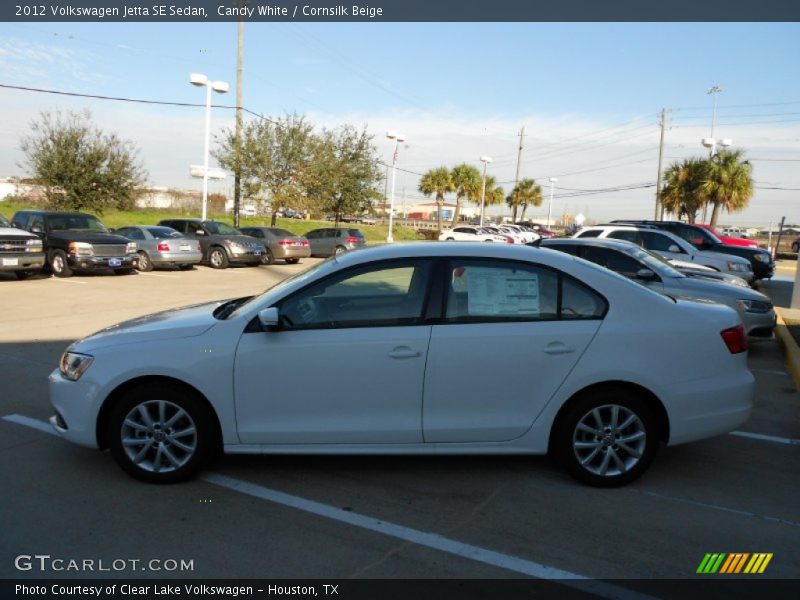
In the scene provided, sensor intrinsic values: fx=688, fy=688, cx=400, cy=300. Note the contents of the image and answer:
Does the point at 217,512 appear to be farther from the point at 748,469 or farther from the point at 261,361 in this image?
the point at 748,469

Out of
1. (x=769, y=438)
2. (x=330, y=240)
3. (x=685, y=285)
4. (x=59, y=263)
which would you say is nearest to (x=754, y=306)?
(x=685, y=285)

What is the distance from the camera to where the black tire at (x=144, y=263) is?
66.5 feet

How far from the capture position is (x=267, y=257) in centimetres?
2469

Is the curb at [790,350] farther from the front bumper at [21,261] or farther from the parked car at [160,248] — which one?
the parked car at [160,248]

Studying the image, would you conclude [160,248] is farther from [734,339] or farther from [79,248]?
[734,339]

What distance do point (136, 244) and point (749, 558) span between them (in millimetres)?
19023

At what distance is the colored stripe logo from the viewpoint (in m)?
3.62

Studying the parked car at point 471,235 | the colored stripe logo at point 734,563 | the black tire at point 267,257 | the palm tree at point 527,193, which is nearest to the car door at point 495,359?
the colored stripe logo at point 734,563

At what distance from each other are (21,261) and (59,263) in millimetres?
1382

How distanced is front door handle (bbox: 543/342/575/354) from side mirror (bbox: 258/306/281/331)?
173 centimetres

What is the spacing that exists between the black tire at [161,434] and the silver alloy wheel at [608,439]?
242 cm

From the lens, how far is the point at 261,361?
14.5 ft

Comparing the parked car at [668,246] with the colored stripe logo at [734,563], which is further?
the parked car at [668,246]
